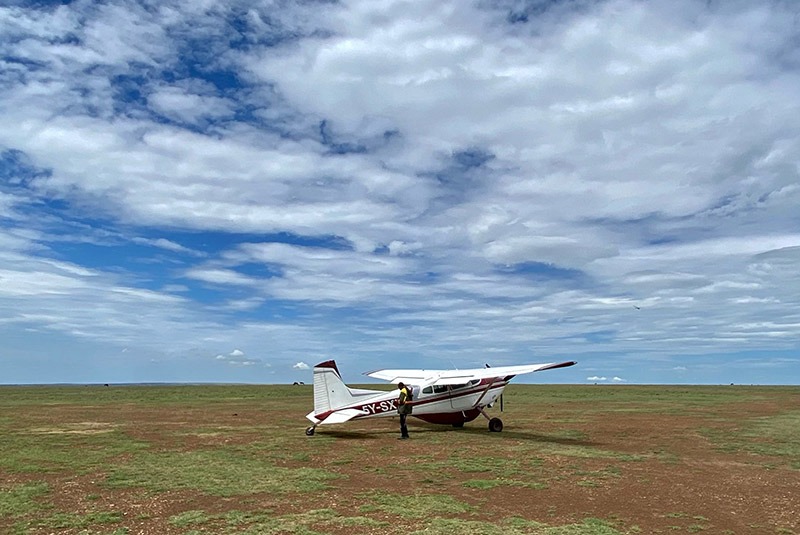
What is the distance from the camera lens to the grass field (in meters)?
10.3

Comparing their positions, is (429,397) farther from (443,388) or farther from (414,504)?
(414,504)

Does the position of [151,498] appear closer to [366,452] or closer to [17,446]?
[366,452]

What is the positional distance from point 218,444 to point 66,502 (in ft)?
28.5

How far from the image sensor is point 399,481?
13805 mm

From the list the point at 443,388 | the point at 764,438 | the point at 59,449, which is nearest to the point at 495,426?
the point at 443,388

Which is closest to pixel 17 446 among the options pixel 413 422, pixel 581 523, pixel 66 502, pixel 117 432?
pixel 117 432

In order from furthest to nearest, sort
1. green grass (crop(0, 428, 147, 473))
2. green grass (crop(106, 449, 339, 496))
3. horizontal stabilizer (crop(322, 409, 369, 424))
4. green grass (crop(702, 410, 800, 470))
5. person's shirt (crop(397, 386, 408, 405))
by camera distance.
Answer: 1. person's shirt (crop(397, 386, 408, 405))
2. horizontal stabilizer (crop(322, 409, 369, 424))
3. green grass (crop(702, 410, 800, 470))
4. green grass (crop(0, 428, 147, 473))
5. green grass (crop(106, 449, 339, 496))

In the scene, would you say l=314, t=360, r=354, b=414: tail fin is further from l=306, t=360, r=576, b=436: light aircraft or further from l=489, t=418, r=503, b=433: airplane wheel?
l=489, t=418, r=503, b=433: airplane wheel

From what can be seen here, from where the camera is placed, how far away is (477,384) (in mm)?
24609

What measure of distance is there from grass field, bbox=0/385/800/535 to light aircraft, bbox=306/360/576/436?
0.80 meters

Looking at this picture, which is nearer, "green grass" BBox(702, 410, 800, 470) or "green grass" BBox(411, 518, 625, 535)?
"green grass" BBox(411, 518, 625, 535)

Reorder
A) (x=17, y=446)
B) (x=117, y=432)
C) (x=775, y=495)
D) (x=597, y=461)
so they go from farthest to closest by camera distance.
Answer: (x=117, y=432)
(x=17, y=446)
(x=597, y=461)
(x=775, y=495)

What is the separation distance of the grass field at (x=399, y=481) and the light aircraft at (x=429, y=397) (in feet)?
2.63

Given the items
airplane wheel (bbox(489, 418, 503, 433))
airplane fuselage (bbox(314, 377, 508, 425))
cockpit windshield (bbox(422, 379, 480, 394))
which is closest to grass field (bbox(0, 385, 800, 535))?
airplane wheel (bbox(489, 418, 503, 433))
